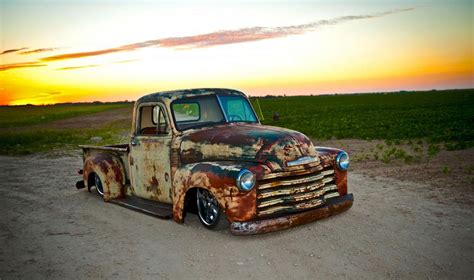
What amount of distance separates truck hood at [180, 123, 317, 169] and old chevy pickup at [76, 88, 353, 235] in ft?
0.04

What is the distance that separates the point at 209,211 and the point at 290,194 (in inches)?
47.4

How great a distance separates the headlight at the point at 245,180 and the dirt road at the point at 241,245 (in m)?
0.78

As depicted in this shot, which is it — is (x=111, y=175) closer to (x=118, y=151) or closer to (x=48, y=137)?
(x=118, y=151)

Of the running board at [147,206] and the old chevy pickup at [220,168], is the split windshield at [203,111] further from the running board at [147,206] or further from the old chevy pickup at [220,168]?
the running board at [147,206]

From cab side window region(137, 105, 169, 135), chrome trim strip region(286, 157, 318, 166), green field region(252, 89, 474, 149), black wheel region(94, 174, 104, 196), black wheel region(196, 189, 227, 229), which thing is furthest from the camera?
green field region(252, 89, 474, 149)

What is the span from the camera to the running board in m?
6.36

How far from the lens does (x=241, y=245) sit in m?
5.33

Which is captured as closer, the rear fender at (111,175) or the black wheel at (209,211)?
the black wheel at (209,211)

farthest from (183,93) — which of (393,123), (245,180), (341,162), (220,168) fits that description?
(393,123)

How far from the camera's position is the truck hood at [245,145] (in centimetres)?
553

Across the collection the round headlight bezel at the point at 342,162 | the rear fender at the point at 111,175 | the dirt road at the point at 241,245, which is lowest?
the dirt road at the point at 241,245

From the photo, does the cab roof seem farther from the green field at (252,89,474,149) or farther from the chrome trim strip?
the chrome trim strip

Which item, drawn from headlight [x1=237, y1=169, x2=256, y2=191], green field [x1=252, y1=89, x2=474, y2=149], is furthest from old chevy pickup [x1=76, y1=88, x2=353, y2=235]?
green field [x1=252, y1=89, x2=474, y2=149]

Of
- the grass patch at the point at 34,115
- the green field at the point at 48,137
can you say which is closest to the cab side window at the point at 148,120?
the green field at the point at 48,137
